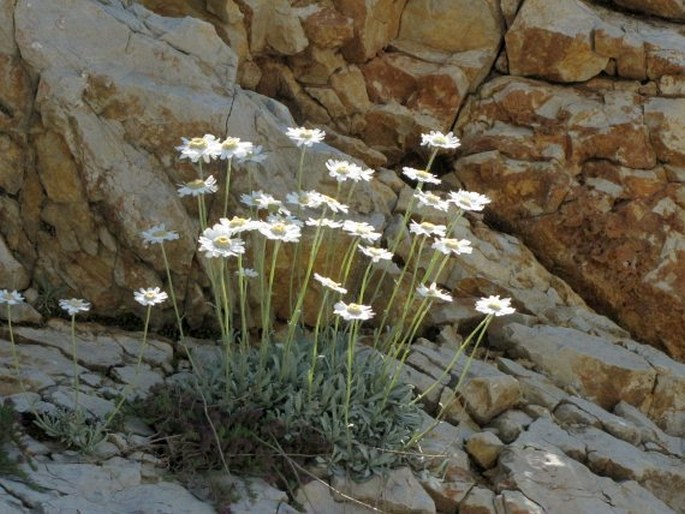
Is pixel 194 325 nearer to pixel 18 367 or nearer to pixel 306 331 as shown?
pixel 306 331

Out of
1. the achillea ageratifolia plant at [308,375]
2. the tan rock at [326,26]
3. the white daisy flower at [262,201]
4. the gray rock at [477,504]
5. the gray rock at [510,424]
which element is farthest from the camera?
the tan rock at [326,26]

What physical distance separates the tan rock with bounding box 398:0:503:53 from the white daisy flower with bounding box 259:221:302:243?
378cm

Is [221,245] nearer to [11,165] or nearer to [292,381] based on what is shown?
[292,381]

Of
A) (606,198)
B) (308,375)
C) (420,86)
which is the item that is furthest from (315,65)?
(308,375)

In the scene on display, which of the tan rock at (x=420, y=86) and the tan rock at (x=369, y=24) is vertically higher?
the tan rock at (x=369, y=24)

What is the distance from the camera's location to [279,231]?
454 centimetres

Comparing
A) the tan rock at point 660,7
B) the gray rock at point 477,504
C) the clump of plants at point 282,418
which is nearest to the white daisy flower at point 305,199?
the clump of plants at point 282,418

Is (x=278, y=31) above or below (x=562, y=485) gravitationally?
above

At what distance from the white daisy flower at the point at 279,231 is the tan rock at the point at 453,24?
3.78 m

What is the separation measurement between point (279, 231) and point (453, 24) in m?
3.93

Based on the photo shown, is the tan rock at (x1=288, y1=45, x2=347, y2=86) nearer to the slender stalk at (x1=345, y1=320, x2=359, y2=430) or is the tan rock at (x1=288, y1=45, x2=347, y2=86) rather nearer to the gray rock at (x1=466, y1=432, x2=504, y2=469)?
the slender stalk at (x1=345, y1=320, x2=359, y2=430)

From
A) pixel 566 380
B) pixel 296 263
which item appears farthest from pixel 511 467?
pixel 296 263

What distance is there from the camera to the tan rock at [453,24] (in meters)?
7.86

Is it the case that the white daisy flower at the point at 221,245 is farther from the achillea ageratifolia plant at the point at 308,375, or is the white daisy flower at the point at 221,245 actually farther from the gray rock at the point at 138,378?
the gray rock at the point at 138,378
